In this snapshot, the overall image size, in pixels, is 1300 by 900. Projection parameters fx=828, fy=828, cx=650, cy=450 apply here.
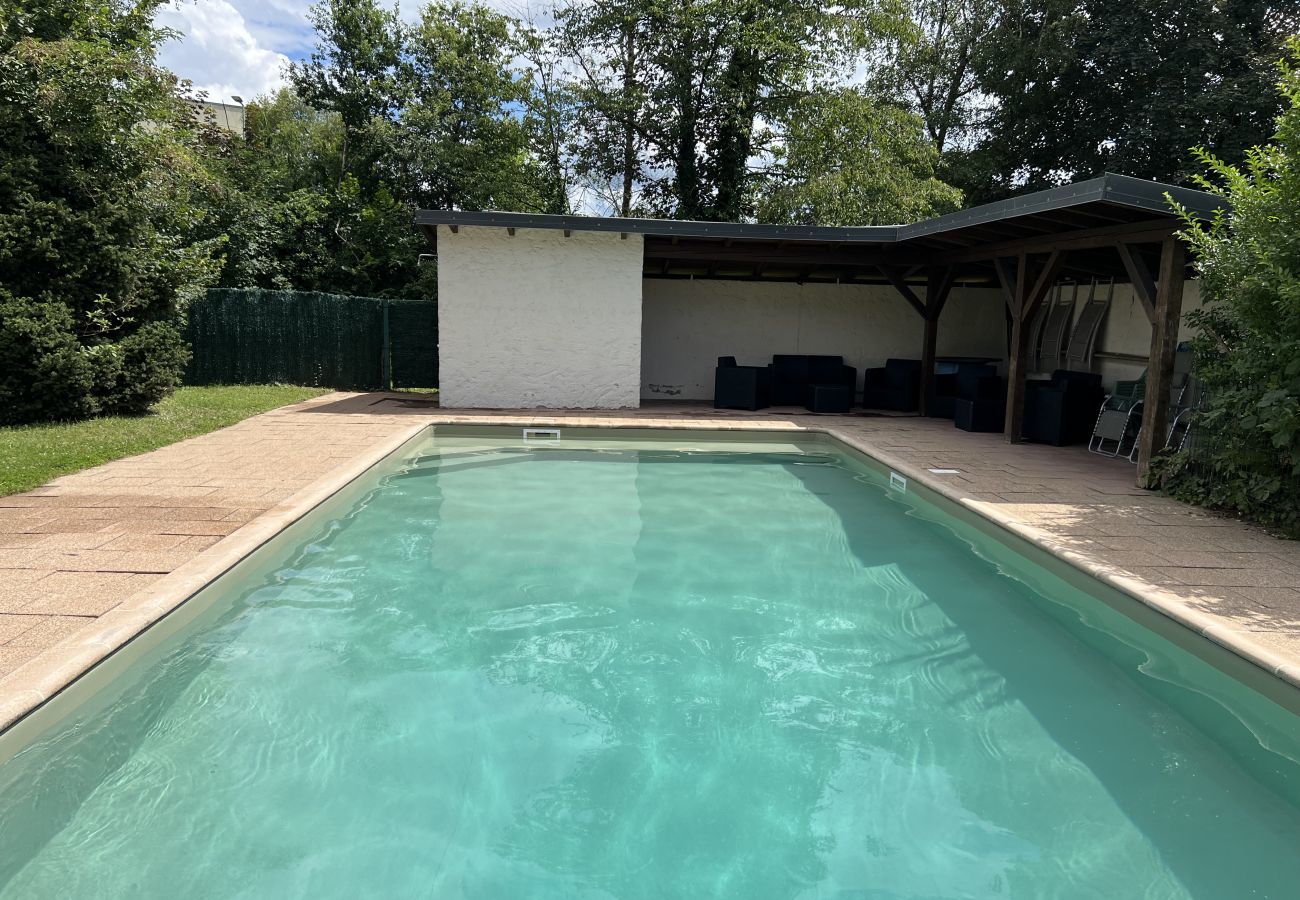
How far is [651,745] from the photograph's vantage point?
3.47 metres

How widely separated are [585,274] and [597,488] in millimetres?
4561

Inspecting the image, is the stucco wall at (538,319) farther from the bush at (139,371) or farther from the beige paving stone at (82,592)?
the beige paving stone at (82,592)

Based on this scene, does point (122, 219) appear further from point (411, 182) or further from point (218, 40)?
point (218, 40)

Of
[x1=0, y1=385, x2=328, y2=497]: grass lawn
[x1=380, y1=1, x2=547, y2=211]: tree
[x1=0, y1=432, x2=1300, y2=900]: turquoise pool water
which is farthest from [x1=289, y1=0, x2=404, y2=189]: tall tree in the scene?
[x1=0, y1=432, x2=1300, y2=900]: turquoise pool water

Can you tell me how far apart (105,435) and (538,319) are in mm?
5407

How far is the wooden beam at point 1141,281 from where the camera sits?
725cm

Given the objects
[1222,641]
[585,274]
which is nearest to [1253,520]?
[1222,641]

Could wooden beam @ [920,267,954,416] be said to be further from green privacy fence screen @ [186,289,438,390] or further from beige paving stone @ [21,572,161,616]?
beige paving stone @ [21,572,161,616]

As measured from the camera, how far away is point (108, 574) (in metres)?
4.23

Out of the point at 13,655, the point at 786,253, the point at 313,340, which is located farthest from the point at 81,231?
the point at 786,253

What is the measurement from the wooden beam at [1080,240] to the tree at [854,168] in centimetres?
561

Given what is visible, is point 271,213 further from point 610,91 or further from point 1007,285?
point 1007,285

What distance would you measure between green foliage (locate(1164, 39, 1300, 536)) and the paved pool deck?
15.6 inches

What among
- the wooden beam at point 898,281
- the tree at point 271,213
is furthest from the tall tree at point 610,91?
the wooden beam at point 898,281
